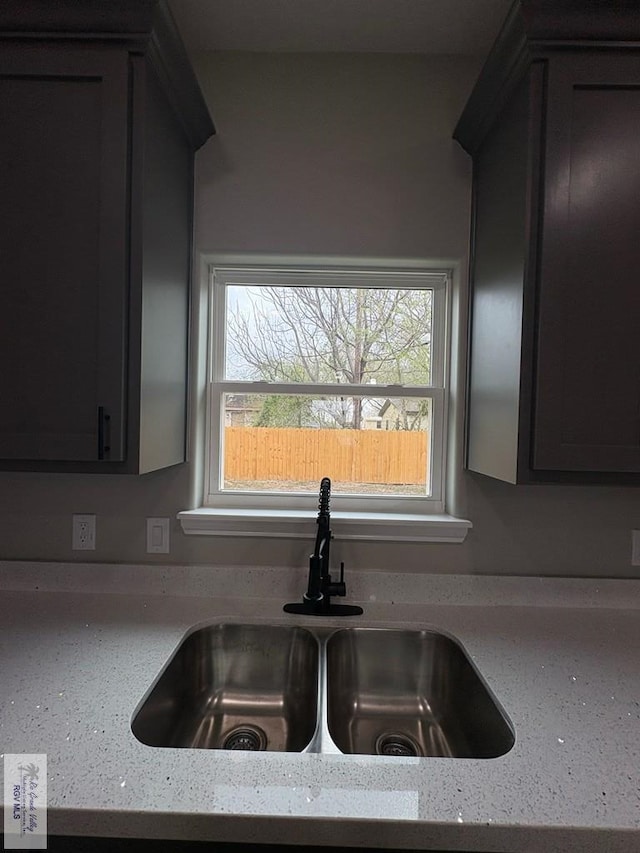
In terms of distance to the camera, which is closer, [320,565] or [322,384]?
[320,565]

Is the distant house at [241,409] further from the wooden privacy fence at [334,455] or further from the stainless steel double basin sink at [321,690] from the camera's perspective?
the stainless steel double basin sink at [321,690]

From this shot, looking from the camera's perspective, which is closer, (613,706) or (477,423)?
(613,706)

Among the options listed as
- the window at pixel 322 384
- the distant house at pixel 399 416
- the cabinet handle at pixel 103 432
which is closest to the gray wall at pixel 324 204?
the window at pixel 322 384

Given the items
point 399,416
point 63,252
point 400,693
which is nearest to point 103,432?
point 63,252

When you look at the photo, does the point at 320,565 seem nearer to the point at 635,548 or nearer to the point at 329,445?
the point at 329,445

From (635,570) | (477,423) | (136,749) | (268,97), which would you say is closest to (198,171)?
(268,97)

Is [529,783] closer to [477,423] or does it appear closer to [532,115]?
[477,423]

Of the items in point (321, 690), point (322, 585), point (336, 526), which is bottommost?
point (321, 690)

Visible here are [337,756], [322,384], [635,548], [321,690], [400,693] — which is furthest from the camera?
[322,384]

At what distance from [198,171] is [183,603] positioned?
1.41 meters

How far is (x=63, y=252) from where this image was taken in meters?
1.11

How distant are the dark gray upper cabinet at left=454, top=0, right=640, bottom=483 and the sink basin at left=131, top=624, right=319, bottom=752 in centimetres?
82

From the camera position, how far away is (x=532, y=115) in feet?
3.59

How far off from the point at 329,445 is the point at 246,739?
36.0 inches
